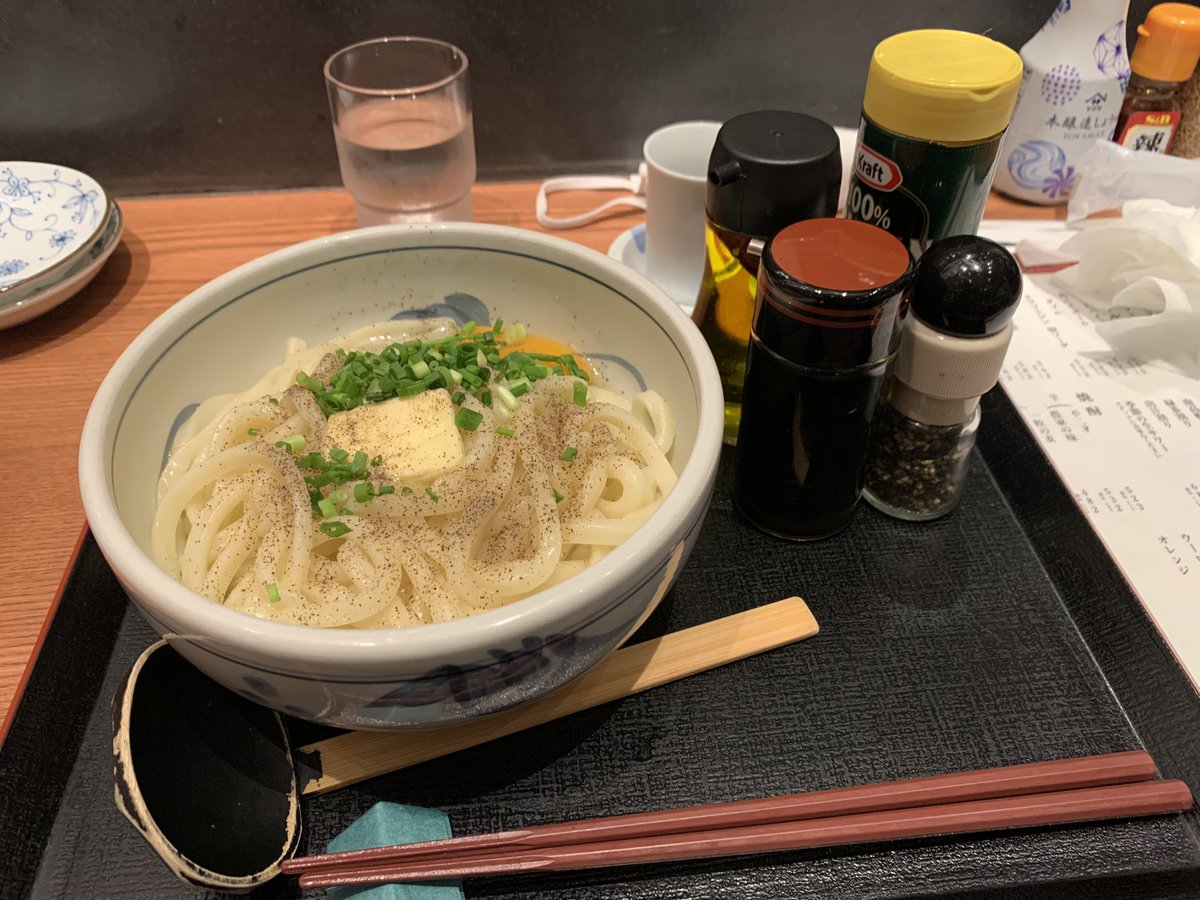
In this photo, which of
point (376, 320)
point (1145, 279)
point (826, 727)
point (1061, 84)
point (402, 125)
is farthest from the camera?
point (1061, 84)

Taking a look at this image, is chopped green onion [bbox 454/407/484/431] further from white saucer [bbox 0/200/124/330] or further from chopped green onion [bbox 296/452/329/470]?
white saucer [bbox 0/200/124/330]

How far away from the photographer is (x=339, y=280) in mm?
1218

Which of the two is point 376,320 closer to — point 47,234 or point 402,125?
point 402,125

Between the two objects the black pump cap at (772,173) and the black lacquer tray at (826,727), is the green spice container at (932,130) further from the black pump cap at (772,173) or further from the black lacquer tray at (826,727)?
the black lacquer tray at (826,727)

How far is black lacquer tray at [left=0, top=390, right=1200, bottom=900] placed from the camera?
0.83 meters

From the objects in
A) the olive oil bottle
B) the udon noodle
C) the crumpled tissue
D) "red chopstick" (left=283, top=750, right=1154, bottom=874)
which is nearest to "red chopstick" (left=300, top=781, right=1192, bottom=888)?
"red chopstick" (left=283, top=750, right=1154, bottom=874)

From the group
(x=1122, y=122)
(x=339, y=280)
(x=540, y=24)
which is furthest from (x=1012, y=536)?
(x=540, y=24)

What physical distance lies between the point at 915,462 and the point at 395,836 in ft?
2.63

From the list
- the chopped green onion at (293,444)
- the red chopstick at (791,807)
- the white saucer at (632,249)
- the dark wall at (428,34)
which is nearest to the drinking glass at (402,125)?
the dark wall at (428,34)

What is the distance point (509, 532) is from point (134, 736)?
0.42 meters

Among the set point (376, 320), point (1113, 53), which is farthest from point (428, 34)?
point (1113, 53)

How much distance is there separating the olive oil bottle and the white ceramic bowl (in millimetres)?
159

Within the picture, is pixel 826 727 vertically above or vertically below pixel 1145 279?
below

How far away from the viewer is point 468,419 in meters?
1.04
